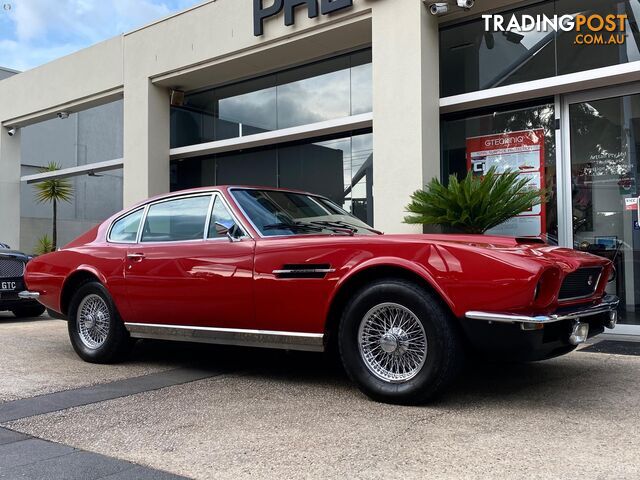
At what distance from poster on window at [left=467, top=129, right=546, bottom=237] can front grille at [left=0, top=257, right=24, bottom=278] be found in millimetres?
7168

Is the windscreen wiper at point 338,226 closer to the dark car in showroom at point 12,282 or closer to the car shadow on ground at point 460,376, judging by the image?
the car shadow on ground at point 460,376

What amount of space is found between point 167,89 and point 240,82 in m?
1.66

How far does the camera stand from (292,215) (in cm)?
507

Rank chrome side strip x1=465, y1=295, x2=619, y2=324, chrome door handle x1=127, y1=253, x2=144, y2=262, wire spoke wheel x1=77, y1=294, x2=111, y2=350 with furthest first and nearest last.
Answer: wire spoke wheel x1=77, y1=294, x2=111, y2=350 < chrome door handle x1=127, y1=253, x2=144, y2=262 < chrome side strip x1=465, y1=295, x2=619, y2=324

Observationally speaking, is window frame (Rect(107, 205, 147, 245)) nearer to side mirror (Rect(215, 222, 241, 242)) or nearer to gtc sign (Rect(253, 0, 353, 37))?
side mirror (Rect(215, 222, 241, 242))

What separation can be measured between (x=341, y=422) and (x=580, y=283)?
71.8 inches

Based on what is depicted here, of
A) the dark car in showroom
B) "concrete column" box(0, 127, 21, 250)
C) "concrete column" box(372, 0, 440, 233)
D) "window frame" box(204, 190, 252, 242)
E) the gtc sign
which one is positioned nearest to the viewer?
"window frame" box(204, 190, 252, 242)

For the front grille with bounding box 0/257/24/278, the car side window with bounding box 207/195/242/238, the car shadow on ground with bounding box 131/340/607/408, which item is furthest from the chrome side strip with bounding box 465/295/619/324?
the front grille with bounding box 0/257/24/278

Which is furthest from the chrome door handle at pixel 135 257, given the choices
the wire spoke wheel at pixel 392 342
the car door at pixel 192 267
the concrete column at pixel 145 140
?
the concrete column at pixel 145 140

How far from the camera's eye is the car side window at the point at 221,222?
4.70 m

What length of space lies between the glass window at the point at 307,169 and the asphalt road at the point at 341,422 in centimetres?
525

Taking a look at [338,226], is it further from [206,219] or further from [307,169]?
[307,169]

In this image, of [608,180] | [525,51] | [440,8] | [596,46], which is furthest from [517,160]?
[440,8]

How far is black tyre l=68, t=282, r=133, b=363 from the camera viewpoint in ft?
18.1
